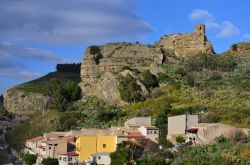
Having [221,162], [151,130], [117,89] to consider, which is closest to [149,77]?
[117,89]

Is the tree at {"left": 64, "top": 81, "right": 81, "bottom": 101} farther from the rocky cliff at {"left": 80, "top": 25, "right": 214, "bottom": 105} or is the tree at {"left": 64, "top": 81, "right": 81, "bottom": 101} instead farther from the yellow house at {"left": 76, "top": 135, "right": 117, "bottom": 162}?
the yellow house at {"left": 76, "top": 135, "right": 117, "bottom": 162}

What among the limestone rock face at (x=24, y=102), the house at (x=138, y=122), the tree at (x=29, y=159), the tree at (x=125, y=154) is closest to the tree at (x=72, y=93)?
the limestone rock face at (x=24, y=102)

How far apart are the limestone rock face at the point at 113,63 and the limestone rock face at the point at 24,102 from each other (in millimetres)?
11575

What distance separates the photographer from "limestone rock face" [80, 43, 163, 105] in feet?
253

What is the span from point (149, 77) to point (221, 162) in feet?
111

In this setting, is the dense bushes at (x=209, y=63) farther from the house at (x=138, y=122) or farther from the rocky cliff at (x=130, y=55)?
the house at (x=138, y=122)

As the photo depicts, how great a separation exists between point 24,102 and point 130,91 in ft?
94.0

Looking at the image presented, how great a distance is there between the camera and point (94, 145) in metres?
53.6

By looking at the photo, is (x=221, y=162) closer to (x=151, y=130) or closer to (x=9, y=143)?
(x=151, y=130)

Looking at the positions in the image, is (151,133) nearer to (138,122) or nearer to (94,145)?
(138,122)

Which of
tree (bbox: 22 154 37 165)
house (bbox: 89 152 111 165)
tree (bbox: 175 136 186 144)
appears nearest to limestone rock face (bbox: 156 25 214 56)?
tree (bbox: 22 154 37 165)

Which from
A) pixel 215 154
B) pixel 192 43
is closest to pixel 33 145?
pixel 215 154

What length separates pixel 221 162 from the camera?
40.1 m

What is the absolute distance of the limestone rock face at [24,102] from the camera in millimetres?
90312
